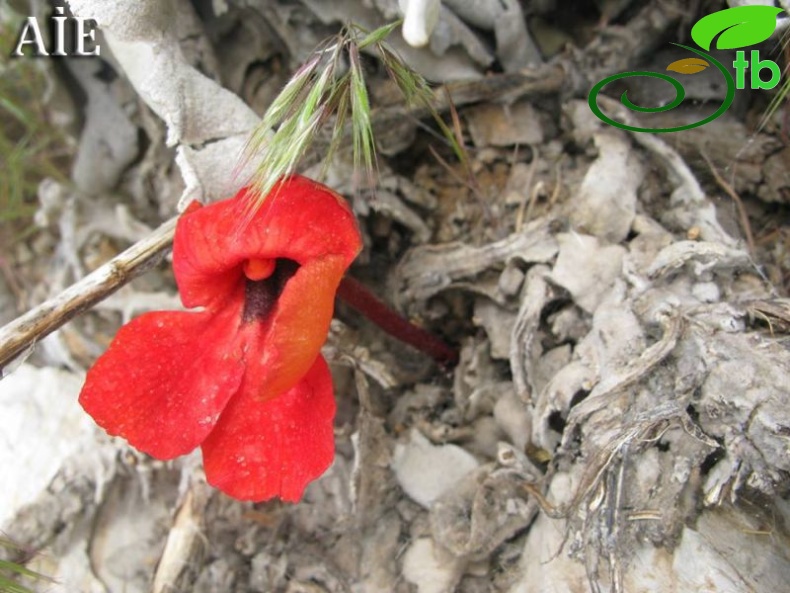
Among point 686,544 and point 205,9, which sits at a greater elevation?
point 205,9

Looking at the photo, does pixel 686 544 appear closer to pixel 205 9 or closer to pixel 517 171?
pixel 517 171

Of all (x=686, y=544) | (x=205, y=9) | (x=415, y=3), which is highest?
(x=415, y=3)

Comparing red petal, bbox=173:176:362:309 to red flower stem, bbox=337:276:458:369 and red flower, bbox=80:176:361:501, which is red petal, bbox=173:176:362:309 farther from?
red flower stem, bbox=337:276:458:369

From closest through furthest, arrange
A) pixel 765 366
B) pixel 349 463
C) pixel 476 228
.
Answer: pixel 765 366 → pixel 349 463 → pixel 476 228

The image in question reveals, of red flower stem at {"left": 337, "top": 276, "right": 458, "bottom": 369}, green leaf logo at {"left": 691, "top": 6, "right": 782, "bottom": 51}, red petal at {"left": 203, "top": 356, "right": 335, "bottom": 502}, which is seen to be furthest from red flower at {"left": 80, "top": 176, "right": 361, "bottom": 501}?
green leaf logo at {"left": 691, "top": 6, "right": 782, "bottom": 51}

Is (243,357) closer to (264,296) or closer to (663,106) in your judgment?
(264,296)

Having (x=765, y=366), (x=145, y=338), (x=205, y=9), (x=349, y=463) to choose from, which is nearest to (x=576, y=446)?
(x=765, y=366)

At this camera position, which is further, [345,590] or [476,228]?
[476,228]
